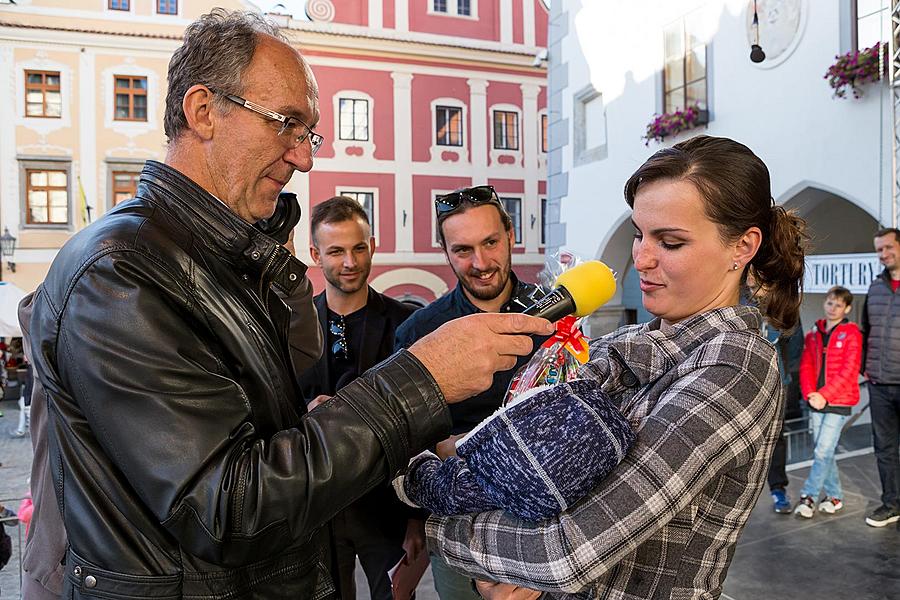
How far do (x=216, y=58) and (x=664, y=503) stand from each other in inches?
44.3

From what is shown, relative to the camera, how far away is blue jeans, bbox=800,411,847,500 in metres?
5.26

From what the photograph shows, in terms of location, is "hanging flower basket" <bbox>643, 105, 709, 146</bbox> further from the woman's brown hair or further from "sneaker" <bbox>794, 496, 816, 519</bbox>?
the woman's brown hair

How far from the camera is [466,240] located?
2.72 m

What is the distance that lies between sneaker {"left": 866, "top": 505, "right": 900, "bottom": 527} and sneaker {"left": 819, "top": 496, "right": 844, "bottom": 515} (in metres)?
0.29

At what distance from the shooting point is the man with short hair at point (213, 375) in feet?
3.34

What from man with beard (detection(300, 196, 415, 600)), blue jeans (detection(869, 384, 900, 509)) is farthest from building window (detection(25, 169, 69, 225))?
blue jeans (detection(869, 384, 900, 509))

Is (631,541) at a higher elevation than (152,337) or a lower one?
lower

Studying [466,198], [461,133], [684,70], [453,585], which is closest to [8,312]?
[466,198]

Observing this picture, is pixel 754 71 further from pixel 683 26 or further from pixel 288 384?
pixel 288 384

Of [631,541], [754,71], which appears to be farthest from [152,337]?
[754,71]

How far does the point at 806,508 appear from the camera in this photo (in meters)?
5.23

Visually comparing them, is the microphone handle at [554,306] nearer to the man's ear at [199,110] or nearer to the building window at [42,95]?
the man's ear at [199,110]

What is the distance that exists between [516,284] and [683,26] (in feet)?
25.1

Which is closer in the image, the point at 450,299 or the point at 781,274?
the point at 781,274
